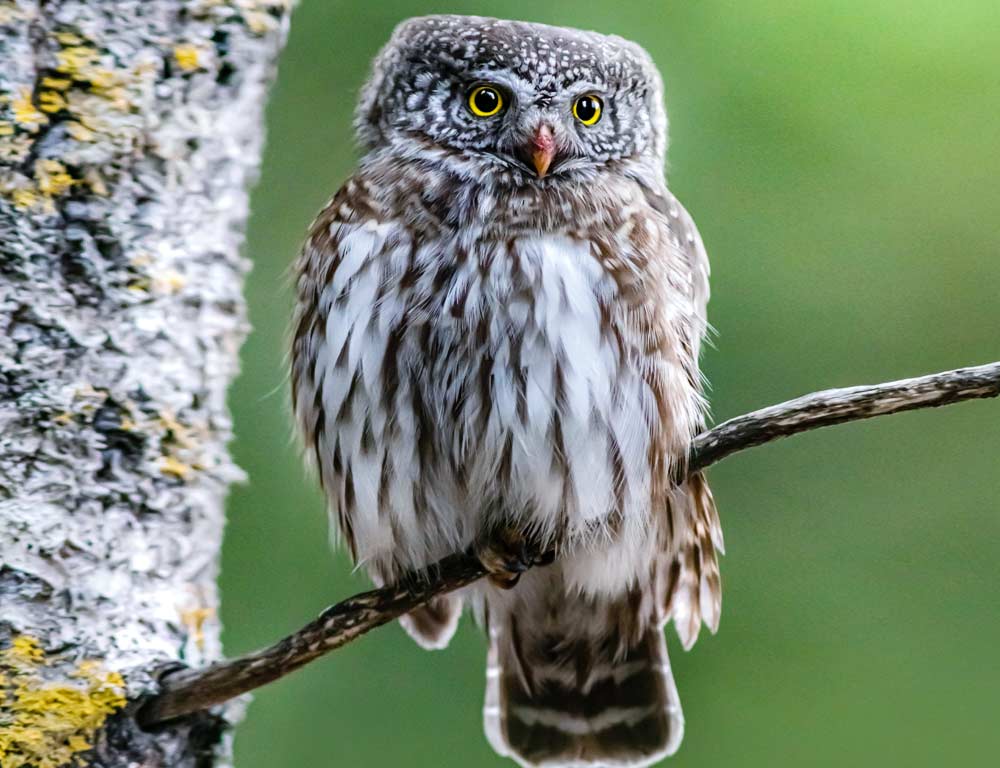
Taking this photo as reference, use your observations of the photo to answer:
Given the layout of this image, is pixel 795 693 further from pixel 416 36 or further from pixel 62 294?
pixel 62 294

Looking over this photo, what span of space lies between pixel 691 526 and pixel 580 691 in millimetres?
577

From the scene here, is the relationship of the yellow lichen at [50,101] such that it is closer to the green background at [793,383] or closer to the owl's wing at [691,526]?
the owl's wing at [691,526]

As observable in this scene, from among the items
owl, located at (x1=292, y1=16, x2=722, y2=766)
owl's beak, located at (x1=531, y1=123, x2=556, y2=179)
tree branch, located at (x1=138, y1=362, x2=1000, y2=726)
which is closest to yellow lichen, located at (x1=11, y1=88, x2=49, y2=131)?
owl, located at (x1=292, y1=16, x2=722, y2=766)

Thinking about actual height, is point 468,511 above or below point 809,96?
below

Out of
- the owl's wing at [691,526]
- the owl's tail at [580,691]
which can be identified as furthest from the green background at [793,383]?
the owl's wing at [691,526]

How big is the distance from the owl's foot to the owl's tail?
0.54 metres

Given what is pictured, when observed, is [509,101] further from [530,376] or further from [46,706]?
[46,706]

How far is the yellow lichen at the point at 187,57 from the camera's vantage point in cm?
249

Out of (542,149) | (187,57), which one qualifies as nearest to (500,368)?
(542,149)

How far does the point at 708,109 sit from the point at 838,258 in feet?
2.55

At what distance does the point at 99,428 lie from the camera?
2354 mm

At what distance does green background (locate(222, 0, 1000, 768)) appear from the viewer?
4371mm

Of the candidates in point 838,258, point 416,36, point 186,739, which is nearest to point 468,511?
point 186,739

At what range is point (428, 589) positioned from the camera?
2.30 meters
